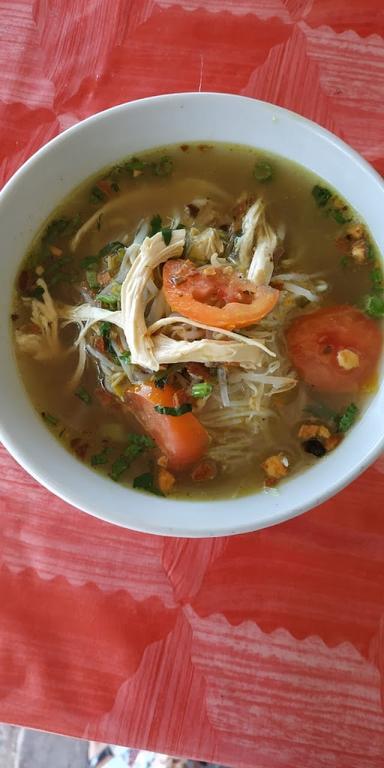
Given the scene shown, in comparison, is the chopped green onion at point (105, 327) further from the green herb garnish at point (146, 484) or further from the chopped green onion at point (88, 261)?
the green herb garnish at point (146, 484)

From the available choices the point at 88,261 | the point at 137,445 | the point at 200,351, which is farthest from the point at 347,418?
the point at 88,261

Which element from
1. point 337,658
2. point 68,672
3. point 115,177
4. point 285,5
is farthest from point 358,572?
point 285,5

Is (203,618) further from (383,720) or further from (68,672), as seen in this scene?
(383,720)

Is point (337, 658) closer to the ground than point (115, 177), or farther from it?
closer to the ground

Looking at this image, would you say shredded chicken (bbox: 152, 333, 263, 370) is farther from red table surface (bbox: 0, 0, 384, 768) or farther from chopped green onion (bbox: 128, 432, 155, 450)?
red table surface (bbox: 0, 0, 384, 768)

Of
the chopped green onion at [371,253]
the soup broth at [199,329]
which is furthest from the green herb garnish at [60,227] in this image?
the chopped green onion at [371,253]
